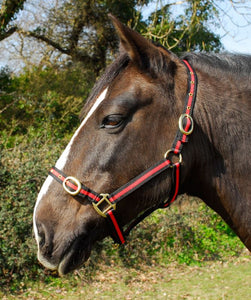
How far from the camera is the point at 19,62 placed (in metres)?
14.7

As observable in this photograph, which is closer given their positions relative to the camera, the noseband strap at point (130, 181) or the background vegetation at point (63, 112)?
the noseband strap at point (130, 181)

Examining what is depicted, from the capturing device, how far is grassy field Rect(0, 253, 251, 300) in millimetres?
5398

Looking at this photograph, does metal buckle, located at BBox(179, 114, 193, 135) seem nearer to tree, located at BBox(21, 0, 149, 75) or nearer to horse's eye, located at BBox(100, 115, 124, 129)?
horse's eye, located at BBox(100, 115, 124, 129)

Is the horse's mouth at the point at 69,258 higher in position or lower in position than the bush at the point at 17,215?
higher

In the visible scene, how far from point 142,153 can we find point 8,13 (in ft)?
32.7

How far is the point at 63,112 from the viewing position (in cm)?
1116

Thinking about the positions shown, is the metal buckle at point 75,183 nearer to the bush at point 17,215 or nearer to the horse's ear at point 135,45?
the horse's ear at point 135,45

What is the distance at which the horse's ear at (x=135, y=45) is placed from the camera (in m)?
1.89

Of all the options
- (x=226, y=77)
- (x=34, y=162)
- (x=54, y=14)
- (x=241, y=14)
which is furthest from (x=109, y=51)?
(x=226, y=77)

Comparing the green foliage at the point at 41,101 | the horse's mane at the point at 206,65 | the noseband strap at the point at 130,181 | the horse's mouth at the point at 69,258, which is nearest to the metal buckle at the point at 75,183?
the noseband strap at the point at 130,181

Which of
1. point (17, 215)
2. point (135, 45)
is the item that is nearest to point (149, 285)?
point (17, 215)

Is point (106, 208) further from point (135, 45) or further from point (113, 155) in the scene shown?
point (135, 45)

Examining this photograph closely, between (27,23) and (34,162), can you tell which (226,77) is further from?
(27,23)

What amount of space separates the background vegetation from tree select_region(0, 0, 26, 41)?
0.03 m
